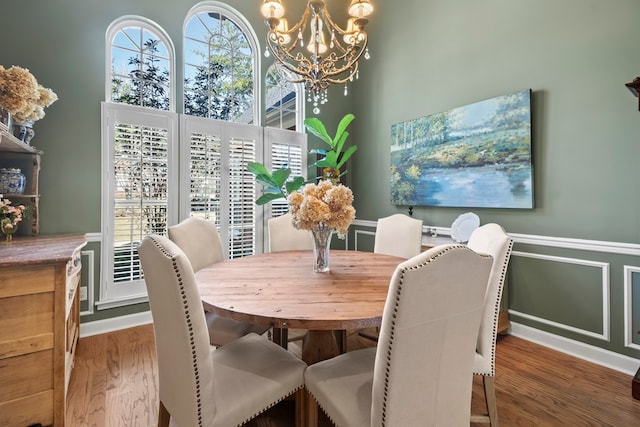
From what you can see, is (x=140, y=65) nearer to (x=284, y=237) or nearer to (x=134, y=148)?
(x=134, y=148)

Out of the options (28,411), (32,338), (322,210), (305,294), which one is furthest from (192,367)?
(28,411)

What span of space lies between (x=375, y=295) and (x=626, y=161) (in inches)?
85.5

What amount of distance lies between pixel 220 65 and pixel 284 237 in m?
2.21

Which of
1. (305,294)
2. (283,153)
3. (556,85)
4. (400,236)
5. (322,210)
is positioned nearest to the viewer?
(305,294)

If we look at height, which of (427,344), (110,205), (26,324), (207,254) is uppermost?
(110,205)

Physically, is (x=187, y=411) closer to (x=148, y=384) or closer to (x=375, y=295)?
(x=375, y=295)

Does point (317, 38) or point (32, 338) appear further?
point (317, 38)

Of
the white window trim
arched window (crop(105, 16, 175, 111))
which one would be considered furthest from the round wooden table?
arched window (crop(105, 16, 175, 111))

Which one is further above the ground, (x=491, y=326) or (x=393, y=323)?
(x=393, y=323)

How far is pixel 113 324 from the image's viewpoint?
114 inches

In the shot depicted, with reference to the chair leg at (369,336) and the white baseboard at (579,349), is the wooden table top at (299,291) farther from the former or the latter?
the white baseboard at (579,349)

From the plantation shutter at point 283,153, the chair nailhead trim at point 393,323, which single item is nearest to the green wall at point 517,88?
the plantation shutter at point 283,153

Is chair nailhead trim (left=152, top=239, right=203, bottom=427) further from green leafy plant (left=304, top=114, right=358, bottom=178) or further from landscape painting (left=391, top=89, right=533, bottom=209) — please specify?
green leafy plant (left=304, top=114, right=358, bottom=178)

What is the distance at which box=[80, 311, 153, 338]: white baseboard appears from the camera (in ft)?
9.09
